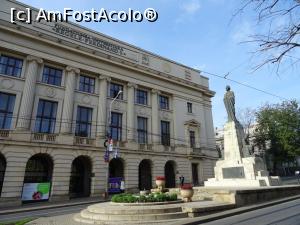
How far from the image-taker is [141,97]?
34.9 metres

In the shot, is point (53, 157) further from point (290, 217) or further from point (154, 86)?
point (290, 217)

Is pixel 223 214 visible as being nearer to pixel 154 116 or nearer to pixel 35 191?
pixel 35 191

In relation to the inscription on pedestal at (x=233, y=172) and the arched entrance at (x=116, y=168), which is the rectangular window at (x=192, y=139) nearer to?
the arched entrance at (x=116, y=168)

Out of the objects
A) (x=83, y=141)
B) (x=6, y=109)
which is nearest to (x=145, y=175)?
(x=83, y=141)

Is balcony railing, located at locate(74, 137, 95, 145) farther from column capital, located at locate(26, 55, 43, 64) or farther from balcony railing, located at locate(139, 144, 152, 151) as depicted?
column capital, located at locate(26, 55, 43, 64)

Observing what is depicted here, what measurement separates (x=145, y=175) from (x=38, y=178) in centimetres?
1333

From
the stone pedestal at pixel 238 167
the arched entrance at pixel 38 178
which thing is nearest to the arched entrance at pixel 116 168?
the arched entrance at pixel 38 178

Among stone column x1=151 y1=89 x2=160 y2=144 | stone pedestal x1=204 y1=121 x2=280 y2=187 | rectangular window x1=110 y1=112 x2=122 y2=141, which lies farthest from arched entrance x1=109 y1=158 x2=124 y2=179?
Answer: stone pedestal x1=204 y1=121 x2=280 y2=187

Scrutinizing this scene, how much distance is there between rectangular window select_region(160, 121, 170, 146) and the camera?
34938 millimetres

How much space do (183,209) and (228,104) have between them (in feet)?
41.2

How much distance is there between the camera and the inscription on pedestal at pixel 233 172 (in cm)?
1819

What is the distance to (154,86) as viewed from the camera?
35.7 meters

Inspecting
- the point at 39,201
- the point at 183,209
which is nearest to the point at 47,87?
the point at 39,201

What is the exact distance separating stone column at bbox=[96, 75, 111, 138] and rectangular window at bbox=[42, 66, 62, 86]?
16.1ft
